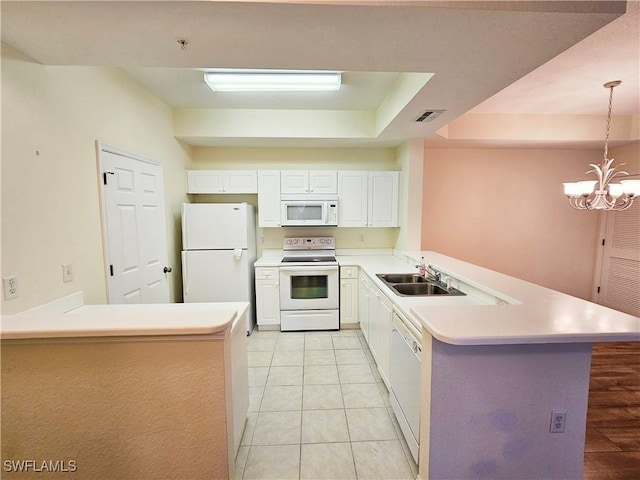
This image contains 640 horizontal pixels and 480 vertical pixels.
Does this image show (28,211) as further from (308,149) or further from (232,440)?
(308,149)

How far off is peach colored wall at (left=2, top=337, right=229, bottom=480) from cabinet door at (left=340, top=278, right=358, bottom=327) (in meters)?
2.24

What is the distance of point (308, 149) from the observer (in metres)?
3.81

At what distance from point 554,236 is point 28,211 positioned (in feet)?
19.2

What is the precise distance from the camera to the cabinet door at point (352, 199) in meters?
3.61

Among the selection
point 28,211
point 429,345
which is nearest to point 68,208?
point 28,211

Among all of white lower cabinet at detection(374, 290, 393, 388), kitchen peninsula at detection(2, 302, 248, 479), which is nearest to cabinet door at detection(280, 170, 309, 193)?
white lower cabinet at detection(374, 290, 393, 388)

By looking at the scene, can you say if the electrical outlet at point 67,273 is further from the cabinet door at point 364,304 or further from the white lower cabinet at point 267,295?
the cabinet door at point 364,304

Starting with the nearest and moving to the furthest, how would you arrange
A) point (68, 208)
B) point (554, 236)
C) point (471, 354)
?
point (471, 354) → point (68, 208) → point (554, 236)

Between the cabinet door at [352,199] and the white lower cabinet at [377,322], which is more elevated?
the cabinet door at [352,199]

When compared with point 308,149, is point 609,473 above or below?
below

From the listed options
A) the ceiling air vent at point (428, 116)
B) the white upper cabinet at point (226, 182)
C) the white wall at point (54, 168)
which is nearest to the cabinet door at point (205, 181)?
the white upper cabinet at point (226, 182)

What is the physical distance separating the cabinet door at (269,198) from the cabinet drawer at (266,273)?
58 cm

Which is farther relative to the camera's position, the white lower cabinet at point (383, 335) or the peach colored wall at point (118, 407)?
the white lower cabinet at point (383, 335)

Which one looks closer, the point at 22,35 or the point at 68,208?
the point at 22,35
